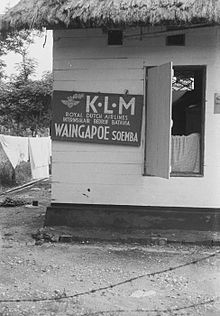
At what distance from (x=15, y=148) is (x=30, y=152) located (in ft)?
6.31

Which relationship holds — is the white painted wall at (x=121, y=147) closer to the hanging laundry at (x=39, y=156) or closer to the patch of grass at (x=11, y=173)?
the patch of grass at (x=11, y=173)

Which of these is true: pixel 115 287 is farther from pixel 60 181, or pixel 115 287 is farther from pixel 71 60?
pixel 71 60

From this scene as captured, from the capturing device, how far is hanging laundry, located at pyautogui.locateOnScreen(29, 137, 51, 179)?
17.0 m

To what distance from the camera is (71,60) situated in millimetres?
7785

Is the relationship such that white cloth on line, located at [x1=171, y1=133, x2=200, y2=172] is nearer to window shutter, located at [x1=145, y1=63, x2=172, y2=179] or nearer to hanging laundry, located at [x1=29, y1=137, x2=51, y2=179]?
window shutter, located at [x1=145, y1=63, x2=172, y2=179]

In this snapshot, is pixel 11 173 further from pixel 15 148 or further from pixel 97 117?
pixel 97 117

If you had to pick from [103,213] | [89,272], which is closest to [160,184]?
[103,213]

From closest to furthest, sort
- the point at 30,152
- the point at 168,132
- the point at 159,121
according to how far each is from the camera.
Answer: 1. the point at 168,132
2. the point at 159,121
3. the point at 30,152

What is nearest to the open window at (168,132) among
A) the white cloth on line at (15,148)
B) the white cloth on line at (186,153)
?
the white cloth on line at (186,153)

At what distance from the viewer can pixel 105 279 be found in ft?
18.4

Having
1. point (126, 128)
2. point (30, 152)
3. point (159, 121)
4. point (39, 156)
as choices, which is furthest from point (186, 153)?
point (39, 156)

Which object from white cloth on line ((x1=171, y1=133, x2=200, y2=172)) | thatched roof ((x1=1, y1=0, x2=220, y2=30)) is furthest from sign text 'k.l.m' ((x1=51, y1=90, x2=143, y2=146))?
thatched roof ((x1=1, y1=0, x2=220, y2=30))

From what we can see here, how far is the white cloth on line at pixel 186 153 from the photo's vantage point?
7.67 meters

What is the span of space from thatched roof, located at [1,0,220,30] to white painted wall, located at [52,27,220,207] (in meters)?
0.68
